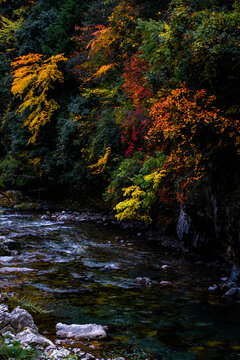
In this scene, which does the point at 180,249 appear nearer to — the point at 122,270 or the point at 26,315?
the point at 122,270

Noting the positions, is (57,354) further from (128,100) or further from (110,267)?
(128,100)

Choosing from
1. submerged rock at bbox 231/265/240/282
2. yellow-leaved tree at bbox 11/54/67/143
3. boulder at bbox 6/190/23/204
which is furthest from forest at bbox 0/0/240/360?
boulder at bbox 6/190/23/204

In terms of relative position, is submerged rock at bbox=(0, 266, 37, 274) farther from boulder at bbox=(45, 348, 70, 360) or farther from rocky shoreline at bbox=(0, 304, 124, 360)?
boulder at bbox=(45, 348, 70, 360)

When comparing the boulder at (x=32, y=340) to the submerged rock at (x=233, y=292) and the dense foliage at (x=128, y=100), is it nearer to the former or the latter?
the submerged rock at (x=233, y=292)

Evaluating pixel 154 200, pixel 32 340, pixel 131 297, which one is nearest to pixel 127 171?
pixel 154 200

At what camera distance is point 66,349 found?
3.79m

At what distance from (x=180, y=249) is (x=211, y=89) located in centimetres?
486

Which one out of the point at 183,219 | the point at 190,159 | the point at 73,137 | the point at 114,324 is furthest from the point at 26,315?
the point at 73,137

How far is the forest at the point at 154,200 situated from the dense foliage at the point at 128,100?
0.04 metres

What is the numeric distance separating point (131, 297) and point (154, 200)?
424cm

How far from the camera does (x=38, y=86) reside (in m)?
17.9

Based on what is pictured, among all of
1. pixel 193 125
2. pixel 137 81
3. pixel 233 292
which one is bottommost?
pixel 233 292

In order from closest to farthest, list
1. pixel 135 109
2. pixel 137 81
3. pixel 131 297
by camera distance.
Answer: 1. pixel 131 297
2. pixel 137 81
3. pixel 135 109

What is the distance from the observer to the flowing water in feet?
13.7
